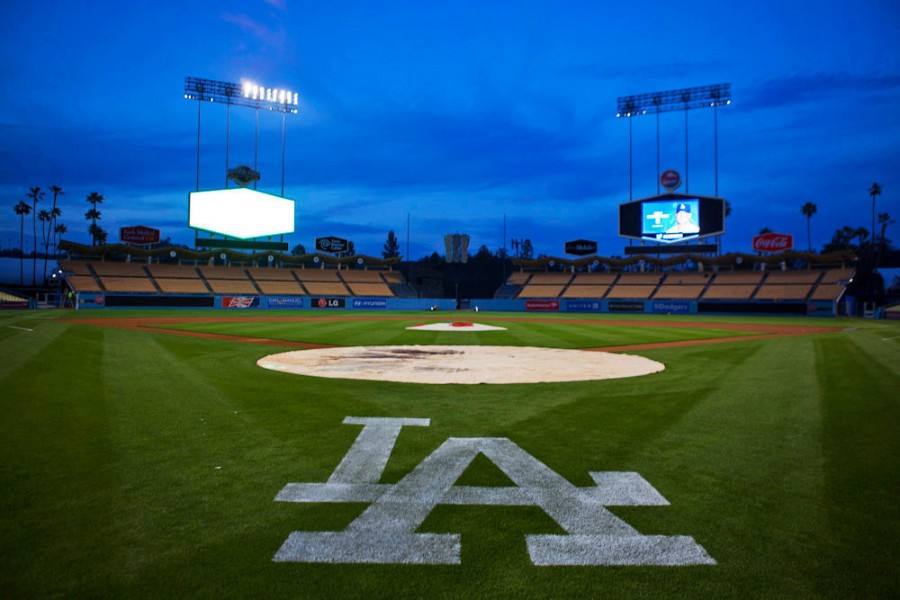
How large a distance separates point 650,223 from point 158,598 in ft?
197

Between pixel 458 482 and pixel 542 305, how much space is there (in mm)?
56767

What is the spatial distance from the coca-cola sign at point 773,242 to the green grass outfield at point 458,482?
2257 inches

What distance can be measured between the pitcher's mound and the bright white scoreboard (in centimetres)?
4739

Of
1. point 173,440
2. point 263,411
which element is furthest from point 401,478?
point 263,411

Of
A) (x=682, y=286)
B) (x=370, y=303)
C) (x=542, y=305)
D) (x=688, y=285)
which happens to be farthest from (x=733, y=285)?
(x=370, y=303)

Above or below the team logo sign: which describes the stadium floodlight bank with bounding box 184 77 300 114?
above

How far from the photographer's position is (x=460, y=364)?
11.8 metres

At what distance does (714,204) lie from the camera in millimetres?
54375

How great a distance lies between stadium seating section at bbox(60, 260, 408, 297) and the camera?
51.1 m

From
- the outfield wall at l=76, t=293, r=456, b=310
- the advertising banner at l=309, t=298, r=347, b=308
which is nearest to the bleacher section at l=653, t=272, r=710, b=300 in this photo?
the outfield wall at l=76, t=293, r=456, b=310

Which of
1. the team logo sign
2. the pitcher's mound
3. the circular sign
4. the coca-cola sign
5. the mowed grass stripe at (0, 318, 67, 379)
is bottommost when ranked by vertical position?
the team logo sign

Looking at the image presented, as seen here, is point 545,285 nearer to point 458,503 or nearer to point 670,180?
point 670,180

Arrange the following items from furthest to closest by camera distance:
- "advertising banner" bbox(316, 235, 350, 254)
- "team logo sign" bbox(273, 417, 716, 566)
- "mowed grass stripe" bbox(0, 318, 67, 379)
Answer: "advertising banner" bbox(316, 235, 350, 254) → "mowed grass stripe" bbox(0, 318, 67, 379) → "team logo sign" bbox(273, 417, 716, 566)

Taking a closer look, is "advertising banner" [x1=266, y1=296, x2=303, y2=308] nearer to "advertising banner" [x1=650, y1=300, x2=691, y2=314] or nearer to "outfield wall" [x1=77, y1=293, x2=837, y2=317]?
"outfield wall" [x1=77, y1=293, x2=837, y2=317]
